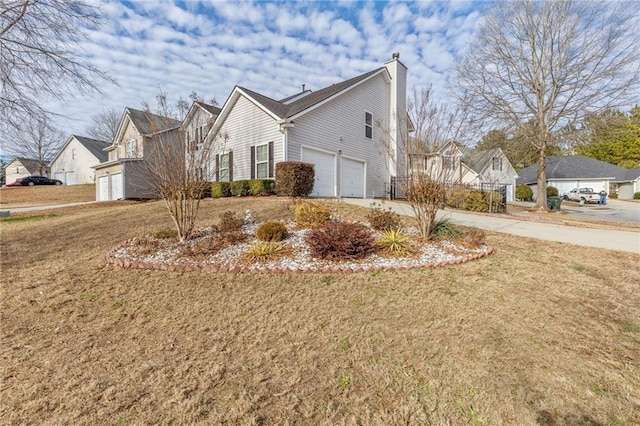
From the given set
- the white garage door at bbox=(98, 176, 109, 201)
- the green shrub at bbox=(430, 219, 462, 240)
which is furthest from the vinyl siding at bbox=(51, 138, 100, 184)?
the green shrub at bbox=(430, 219, 462, 240)

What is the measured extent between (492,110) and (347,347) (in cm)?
2066

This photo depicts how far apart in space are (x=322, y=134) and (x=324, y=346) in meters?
12.7

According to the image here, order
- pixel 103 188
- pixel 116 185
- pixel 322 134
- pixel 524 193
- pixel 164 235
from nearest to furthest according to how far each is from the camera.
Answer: pixel 164 235 → pixel 322 134 → pixel 116 185 → pixel 103 188 → pixel 524 193

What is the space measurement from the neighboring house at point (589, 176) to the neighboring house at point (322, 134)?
1183 inches

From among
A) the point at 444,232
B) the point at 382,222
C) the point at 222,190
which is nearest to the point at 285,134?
the point at 222,190

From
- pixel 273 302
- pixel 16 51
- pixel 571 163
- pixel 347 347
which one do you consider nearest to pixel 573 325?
pixel 347 347

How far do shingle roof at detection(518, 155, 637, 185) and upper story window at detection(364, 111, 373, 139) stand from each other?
30533 mm

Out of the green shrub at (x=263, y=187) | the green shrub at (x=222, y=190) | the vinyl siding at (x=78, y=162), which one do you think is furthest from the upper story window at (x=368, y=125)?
the vinyl siding at (x=78, y=162)

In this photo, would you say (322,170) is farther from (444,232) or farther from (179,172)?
(179,172)

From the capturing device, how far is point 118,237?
7.40 m

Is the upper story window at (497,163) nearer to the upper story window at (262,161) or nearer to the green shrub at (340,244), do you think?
the upper story window at (262,161)

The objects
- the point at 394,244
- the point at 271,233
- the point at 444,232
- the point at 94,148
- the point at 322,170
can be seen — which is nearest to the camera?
the point at 394,244

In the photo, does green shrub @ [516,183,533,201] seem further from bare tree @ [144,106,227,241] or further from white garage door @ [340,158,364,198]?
bare tree @ [144,106,227,241]

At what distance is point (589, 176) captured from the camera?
119ft
